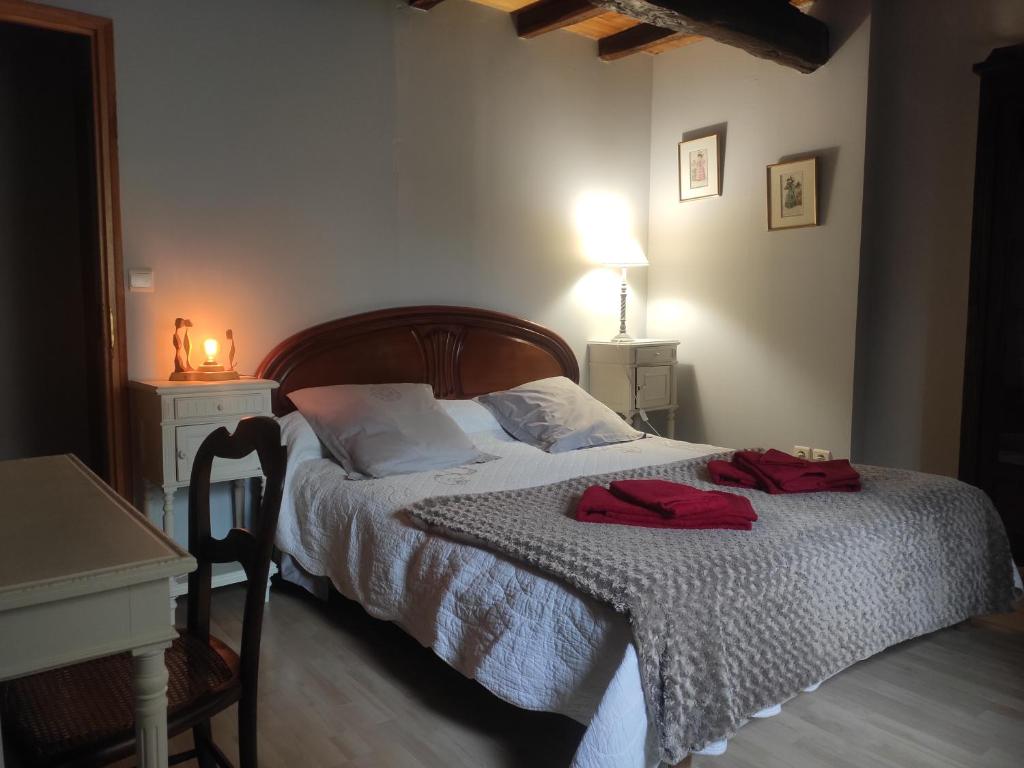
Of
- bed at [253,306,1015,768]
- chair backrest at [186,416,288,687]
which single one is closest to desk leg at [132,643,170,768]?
chair backrest at [186,416,288,687]

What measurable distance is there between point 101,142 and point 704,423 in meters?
3.24

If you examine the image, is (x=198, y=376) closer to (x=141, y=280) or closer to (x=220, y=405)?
(x=220, y=405)

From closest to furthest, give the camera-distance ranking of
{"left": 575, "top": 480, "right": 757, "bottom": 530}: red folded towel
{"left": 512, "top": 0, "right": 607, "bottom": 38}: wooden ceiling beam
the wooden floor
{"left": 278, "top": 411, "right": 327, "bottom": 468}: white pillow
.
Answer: the wooden floor, {"left": 575, "top": 480, "right": 757, "bottom": 530}: red folded towel, {"left": 278, "top": 411, "right": 327, "bottom": 468}: white pillow, {"left": 512, "top": 0, "right": 607, "bottom": 38}: wooden ceiling beam

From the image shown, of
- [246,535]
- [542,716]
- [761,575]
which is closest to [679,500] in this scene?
[761,575]

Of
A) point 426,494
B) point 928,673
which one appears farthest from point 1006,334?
point 426,494

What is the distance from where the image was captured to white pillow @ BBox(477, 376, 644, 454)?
347 centimetres

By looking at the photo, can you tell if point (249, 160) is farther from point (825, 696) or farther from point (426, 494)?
point (825, 696)

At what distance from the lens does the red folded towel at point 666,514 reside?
2088 millimetres

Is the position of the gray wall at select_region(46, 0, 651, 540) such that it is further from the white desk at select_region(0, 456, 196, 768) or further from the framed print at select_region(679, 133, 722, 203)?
the white desk at select_region(0, 456, 196, 768)

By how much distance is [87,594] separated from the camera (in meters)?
1.02

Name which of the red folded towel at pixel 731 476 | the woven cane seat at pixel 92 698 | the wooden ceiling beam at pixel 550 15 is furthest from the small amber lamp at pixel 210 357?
the wooden ceiling beam at pixel 550 15

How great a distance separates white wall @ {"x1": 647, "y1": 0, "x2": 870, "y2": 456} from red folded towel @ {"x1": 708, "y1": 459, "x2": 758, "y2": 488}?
144 cm

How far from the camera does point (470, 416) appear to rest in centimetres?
359

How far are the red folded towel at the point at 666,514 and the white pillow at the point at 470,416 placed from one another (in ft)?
4.56
